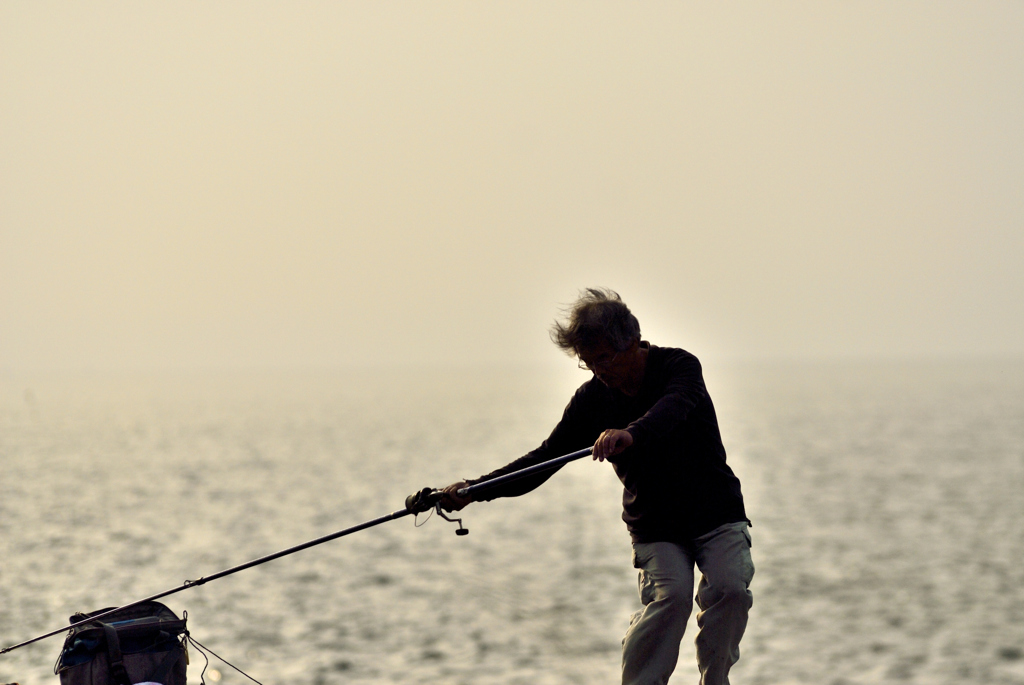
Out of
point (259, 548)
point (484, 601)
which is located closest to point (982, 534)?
point (484, 601)

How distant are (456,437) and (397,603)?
50.8 metres

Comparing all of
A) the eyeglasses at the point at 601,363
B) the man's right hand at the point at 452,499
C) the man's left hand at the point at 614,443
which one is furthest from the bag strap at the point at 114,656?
the eyeglasses at the point at 601,363

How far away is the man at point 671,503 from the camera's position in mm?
6332

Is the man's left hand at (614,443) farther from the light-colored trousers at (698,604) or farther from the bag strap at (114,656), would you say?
the bag strap at (114,656)

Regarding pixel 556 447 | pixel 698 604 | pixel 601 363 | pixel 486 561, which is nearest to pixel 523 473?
pixel 556 447

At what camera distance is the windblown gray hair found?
6289 mm

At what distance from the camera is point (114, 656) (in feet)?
21.9

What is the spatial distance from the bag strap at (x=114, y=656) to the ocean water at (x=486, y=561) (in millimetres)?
10469

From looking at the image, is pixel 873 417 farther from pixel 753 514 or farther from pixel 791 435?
pixel 753 514

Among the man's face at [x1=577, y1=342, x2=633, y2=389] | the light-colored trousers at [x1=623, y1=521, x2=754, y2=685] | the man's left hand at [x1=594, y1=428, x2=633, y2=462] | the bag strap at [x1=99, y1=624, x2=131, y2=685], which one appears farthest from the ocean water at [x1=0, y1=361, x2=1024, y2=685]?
the man's left hand at [x1=594, y1=428, x2=633, y2=462]

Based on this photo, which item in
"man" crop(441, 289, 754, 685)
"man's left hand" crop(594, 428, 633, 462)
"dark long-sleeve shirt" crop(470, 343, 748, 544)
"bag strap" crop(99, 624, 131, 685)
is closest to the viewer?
"man's left hand" crop(594, 428, 633, 462)

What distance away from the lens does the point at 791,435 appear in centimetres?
8325

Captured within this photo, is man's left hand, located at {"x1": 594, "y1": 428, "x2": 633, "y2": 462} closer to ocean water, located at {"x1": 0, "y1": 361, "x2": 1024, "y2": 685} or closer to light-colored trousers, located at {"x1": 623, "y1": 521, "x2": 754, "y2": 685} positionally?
light-colored trousers, located at {"x1": 623, "y1": 521, "x2": 754, "y2": 685}

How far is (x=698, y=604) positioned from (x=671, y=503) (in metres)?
0.57
